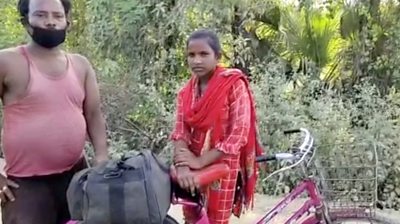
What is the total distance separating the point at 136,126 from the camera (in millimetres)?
5973

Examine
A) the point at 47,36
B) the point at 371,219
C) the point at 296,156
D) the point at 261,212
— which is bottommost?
the point at 261,212

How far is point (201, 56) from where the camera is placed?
250 centimetres

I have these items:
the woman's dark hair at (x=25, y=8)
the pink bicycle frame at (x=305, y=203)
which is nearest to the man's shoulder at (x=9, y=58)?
the woman's dark hair at (x=25, y=8)

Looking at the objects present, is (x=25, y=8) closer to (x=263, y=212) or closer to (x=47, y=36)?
(x=47, y=36)

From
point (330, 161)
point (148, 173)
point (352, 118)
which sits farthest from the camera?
point (352, 118)

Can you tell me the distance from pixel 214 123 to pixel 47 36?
666 mm

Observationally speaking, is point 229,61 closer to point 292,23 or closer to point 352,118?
point 292,23

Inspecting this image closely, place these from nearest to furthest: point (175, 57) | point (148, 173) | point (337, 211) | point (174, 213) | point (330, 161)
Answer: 1. point (148, 173)
2. point (337, 211)
3. point (174, 213)
4. point (330, 161)
5. point (175, 57)

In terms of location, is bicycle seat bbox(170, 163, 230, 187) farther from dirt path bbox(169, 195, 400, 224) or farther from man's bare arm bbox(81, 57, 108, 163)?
dirt path bbox(169, 195, 400, 224)

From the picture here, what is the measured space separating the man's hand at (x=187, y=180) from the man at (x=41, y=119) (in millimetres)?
343

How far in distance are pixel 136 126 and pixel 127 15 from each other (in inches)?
48.1

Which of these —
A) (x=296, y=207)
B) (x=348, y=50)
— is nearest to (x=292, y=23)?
(x=348, y=50)

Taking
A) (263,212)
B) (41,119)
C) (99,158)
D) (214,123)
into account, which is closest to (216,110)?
(214,123)

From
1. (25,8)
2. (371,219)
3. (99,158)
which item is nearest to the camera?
A: (25,8)
